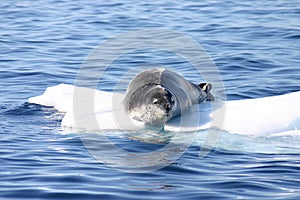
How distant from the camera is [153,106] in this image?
9125 mm

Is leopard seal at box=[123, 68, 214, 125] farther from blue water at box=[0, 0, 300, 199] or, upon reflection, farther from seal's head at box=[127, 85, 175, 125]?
blue water at box=[0, 0, 300, 199]

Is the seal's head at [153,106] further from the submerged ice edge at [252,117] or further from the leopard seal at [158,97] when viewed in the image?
the submerged ice edge at [252,117]

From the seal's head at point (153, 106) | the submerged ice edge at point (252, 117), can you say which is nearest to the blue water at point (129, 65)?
the submerged ice edge at point (252, 117)

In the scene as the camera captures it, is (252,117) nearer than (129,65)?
Yes

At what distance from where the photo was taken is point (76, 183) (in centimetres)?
721

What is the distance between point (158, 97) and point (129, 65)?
5.93m

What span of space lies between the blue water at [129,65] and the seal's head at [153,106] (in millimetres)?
470

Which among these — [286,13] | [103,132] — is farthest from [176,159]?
[286,13]

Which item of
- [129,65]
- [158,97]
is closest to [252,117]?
[158,97]

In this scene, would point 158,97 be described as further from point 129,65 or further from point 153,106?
point 129,65

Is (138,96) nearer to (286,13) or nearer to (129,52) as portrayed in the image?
(129,52)

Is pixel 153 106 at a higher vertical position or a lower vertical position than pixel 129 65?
lower

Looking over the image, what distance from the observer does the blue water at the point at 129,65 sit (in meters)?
7.16

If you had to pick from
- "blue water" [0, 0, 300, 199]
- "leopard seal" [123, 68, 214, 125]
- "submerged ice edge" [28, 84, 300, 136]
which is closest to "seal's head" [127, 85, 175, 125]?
"leopard seal" [123, 68, 214, 125]
